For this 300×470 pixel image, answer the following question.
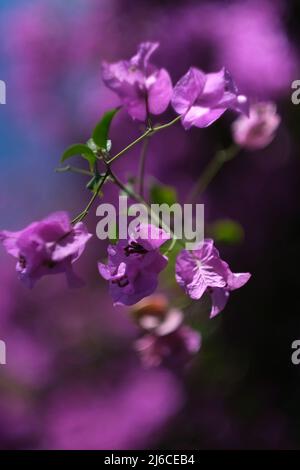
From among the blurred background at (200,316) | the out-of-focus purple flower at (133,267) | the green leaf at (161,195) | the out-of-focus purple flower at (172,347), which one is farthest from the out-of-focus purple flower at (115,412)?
the out-of-focus purple flower at (133,267)

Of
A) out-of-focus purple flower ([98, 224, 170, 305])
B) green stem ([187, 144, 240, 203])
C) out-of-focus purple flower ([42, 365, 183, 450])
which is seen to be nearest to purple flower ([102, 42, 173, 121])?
out-of-focus purple flower ([98, 224, 170, 305])

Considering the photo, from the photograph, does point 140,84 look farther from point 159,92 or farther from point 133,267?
point 133,267

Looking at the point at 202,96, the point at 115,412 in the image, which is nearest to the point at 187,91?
the point at 202,96

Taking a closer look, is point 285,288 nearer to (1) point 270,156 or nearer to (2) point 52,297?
(1) point 270,156

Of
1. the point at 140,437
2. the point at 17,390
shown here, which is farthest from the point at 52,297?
the point at 140,437

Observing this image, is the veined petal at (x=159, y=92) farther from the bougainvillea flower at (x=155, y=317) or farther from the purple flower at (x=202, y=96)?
the bougainvillea flower at (x=155, y=317)

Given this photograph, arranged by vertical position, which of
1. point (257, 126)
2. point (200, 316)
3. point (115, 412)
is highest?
point (257, 126)

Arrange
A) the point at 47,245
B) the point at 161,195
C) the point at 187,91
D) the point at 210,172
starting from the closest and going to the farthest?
1. the point at 47,245
2. the point at 187,91
3. the point at 161,195
4. the point at 210,172

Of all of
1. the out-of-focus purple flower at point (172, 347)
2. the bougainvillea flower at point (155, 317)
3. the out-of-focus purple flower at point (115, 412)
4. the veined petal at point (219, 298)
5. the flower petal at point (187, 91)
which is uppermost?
the flower petal at point (187, 91)
